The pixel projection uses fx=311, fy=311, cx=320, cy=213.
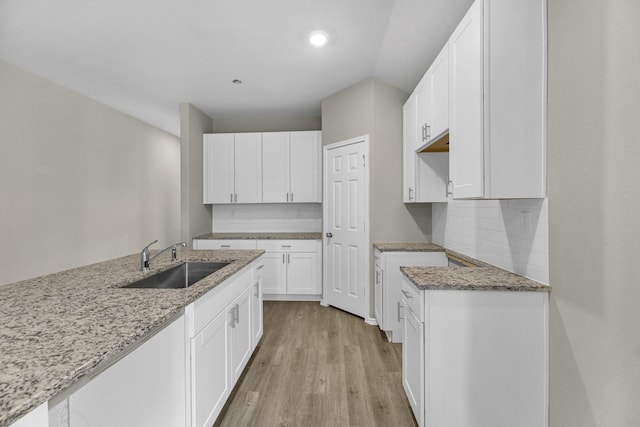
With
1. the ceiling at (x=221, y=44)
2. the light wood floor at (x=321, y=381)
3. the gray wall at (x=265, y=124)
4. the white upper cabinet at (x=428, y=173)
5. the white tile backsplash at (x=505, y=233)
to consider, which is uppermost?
the ceiling at (x=221, y=44)

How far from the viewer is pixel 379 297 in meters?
3.18

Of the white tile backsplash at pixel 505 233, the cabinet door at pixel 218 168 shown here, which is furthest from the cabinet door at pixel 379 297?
the cabinet door at pixel 218 168

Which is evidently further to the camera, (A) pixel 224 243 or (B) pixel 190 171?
(A) pixel 224 243

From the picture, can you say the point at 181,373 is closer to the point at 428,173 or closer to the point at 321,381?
the point at 321,381

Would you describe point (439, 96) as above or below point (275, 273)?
above

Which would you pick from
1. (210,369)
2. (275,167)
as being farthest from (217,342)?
(275,167)

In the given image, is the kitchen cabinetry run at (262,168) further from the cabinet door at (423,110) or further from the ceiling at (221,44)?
the cabinet door at (423,110)

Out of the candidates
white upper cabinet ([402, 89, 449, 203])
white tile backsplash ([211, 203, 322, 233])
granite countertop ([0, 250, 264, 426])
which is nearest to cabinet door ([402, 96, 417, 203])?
white upper cabinet ([402, 89, 449, 203])

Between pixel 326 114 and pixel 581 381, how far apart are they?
354 centimetres

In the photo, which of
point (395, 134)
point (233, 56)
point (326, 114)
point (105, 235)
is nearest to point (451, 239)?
point (395, 134)

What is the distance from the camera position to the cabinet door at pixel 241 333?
202cm

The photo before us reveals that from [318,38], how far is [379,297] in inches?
98.3

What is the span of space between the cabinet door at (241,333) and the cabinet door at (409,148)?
6.01ft

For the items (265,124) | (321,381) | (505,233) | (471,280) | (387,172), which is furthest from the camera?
(265,124)
